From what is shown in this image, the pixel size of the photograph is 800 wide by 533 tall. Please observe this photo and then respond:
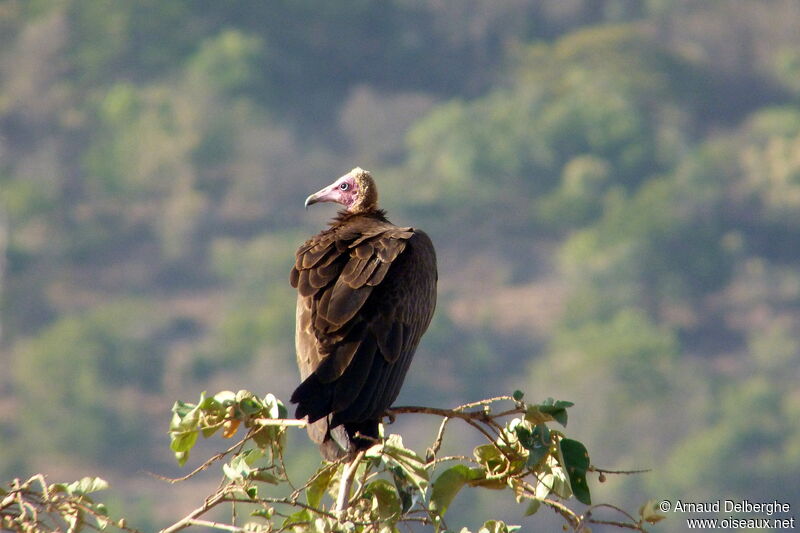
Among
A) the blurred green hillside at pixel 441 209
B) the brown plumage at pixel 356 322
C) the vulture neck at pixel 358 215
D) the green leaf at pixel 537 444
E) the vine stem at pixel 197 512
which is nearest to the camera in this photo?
the vine stem at pixel 197 512

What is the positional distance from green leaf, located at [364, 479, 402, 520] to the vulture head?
115 inches

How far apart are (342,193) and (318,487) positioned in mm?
2787

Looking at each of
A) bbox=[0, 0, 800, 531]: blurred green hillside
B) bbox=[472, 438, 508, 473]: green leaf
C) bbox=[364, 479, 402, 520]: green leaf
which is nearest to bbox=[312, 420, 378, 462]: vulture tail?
bbox=[364, 479, 402, 520]: green leaf

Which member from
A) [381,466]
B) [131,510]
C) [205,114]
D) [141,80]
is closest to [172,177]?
[205,114]

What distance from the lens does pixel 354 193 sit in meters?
7.09

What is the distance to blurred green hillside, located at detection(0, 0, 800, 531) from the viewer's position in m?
43.2

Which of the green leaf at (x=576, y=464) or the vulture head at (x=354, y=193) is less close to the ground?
the vulture head at (x=354, y=193)

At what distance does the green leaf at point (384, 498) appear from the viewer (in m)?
4.21

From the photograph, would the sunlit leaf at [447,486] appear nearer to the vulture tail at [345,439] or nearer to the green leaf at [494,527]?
the green leaf at [494,527]

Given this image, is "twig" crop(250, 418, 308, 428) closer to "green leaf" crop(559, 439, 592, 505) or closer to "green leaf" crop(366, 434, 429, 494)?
"green leaf" crop(366, 434, 429, 494)

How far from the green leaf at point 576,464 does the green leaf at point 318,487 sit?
835 millimetres

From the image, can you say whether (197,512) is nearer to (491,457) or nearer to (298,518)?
(298,518)

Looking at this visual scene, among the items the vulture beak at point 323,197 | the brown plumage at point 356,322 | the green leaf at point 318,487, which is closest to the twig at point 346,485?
the brown plumage at point 356,322

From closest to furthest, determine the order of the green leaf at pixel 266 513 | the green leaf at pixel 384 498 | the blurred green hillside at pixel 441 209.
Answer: the green leaf at pixel 266 513, the green leaf at pixel 384 498, the blurred green hillside at pixel 441 209
